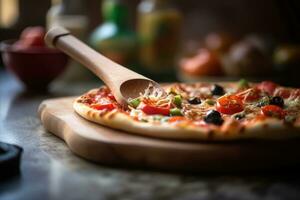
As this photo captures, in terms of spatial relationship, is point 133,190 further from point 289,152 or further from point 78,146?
point 289,152

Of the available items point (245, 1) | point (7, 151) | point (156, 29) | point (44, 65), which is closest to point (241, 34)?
point (245, 1)

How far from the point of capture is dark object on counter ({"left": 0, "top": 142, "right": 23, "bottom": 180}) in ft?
4.37

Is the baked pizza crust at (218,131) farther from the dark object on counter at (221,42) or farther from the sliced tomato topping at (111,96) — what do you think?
the dark object on counter at (221,42)

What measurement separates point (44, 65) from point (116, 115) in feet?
3.23

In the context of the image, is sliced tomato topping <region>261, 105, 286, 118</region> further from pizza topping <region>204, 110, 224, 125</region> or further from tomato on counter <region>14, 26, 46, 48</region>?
tomato on counter <region>14, 26, 46, 48</region>

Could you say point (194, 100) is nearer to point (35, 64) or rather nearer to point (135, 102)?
point (135, 102)

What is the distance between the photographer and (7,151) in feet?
4.56

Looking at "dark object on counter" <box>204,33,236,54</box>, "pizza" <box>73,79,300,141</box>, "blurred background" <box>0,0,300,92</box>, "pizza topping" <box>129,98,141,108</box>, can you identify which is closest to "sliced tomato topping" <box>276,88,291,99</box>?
"pizza" <box>73,79,300,141</box>

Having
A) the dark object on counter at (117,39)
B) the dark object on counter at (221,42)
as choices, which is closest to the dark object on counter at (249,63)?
the dark object on counter at (221,42)

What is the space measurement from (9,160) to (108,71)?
1.88 ft

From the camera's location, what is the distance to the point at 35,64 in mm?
2430

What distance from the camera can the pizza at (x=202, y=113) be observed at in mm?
1400

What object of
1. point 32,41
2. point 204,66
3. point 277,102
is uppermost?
point 277,102

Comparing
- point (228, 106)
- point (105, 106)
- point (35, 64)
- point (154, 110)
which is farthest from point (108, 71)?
point (35, 64)
